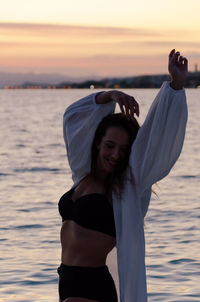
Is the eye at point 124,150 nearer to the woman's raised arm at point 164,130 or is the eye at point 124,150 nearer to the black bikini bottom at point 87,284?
the woman's raised arm at point 164,130

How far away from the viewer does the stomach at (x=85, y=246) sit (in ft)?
13.4

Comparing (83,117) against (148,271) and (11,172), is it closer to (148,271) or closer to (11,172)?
(148,271)

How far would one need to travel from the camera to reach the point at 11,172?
22.9 meters

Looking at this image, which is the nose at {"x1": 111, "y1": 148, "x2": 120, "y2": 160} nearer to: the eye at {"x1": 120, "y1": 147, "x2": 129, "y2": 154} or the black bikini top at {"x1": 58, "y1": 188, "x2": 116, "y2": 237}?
the eye at {"x1": 120, "y1": 147, "x2": 129, "y2": 154}

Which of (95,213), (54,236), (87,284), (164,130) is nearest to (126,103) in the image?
(164,130)

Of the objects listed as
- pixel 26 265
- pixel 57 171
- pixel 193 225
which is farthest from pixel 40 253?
pixel 57 171

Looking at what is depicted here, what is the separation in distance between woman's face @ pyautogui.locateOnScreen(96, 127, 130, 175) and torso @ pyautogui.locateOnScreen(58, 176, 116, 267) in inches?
6.3

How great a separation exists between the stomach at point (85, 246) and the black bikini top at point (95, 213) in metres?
0.03

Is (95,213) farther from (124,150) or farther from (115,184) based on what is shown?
(124,150)

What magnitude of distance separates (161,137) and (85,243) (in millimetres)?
681

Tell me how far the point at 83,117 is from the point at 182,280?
4.71 meters

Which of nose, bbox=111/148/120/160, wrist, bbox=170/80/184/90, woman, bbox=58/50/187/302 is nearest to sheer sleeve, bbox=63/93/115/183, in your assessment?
woman, bbox=58/50/187/302

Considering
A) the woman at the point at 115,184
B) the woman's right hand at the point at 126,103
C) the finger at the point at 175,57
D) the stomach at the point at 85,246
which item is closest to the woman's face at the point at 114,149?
the woman at the point at 115,184

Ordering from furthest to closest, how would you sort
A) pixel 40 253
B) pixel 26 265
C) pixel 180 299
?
pixel 40 253
pixel 26 265
pixel 180 299
